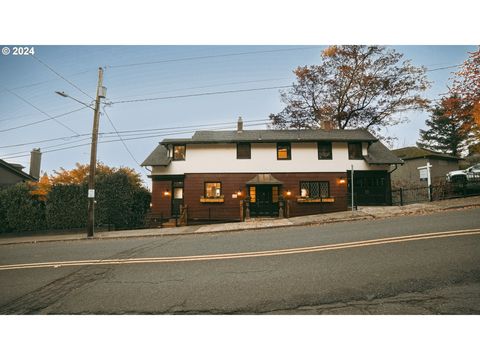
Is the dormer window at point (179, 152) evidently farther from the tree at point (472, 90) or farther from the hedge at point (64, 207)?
the tree at point (472, 90)

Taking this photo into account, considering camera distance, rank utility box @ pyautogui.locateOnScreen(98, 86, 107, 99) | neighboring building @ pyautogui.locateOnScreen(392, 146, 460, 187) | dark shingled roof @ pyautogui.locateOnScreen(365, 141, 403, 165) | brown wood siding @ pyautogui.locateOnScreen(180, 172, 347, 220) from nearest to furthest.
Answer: utility box @ pyautogui.locateOnScreen(98, 86, 107, 99) < brown wood siding @ pyautogui.locateOnScreen(180, 172, 347, 220) < dark shingled roof @ pyautogui.locateOnScreen(365, 141, 403, 165) < neighboring building @ pyautogui.locateOnScreen(392, 146, 460, 187)

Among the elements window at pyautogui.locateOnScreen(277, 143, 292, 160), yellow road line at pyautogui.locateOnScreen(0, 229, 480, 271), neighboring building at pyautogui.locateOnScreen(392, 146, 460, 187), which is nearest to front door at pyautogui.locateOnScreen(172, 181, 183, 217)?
window at pyautogui.locateOnScreen(277, 143, 292, 160)

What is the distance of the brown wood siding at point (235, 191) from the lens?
15.5m

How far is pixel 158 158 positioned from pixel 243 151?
6.57 metres

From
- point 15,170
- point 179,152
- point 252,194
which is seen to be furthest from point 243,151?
point 15,170

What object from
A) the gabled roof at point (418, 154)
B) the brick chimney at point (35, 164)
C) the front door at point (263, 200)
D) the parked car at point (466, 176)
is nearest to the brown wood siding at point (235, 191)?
the front door at point (263, 200)

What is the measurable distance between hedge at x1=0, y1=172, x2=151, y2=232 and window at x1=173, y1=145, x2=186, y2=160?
13.4ft

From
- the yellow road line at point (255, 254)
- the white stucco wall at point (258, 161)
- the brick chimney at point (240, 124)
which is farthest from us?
the brick chimney at point (240, 124)

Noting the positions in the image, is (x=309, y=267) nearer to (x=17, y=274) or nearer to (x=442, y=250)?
(x=442, y=250)

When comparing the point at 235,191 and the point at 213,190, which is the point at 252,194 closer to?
the point at 235,191

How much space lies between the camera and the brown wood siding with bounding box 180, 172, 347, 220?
50.7ft

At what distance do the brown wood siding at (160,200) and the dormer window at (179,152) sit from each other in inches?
89.5

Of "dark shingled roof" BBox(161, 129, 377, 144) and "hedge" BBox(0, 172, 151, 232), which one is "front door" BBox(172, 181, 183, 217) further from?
"dark shingled roof" BBox(161, 129, 377, 144)

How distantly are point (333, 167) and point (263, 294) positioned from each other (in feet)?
47.0
